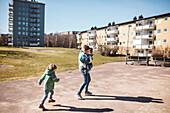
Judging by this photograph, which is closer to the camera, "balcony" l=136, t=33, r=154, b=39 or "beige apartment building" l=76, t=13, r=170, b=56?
"beige apartment building" l=76, t=13, r=170, b=56

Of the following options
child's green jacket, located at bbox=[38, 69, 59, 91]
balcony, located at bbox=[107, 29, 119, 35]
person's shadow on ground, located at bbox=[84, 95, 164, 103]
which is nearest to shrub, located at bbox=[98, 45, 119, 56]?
balcony, located at bbox=[107, 29, 119, 35]

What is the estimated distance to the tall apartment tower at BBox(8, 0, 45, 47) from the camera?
218ft

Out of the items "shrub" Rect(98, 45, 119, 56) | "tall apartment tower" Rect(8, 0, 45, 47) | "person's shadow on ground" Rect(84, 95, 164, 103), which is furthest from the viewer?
"tall apartment tower" Rect(8, 0, 45, 47)

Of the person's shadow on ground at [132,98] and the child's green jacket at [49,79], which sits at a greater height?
the child's green jacket at [49,79]

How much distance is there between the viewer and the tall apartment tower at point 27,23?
6644 centimetres

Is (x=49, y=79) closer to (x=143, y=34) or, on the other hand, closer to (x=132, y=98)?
(x=132, y=98)

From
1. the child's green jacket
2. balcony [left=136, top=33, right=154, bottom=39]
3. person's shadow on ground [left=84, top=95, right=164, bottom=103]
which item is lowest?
person's shadow on ground [left=84, top=95, right=164, bottom=103]

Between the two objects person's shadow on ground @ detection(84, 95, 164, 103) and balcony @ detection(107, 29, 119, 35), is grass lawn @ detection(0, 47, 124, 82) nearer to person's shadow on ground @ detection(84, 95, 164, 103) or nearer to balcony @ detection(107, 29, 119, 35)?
person's shadow on ground @ detection(84, 95, 164, 103)

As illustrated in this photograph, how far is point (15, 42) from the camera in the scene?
66.2 metres

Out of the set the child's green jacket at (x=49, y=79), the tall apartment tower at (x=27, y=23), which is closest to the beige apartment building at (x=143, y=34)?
the child's green jacket at (x=49, y=79)

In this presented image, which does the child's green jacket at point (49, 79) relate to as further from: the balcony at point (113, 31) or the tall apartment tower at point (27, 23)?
the tall apartment tower at point (27, 23)

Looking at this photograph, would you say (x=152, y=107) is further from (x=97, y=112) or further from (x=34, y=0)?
(x=34, y=0)

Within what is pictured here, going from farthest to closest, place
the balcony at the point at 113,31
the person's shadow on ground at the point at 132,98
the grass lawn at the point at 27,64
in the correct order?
the balcony at the point at 113,31 → the grass lawn at the point at 27,64 → the person's shadow on ground at the point at 132,98

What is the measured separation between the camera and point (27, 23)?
6969 centimetres
